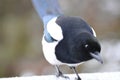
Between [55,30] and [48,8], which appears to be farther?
[48,8]

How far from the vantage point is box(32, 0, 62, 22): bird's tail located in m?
2.89

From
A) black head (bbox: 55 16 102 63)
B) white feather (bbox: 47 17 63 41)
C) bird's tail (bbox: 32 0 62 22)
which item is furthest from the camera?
bird's tail (bbox: 32 0 62 22)

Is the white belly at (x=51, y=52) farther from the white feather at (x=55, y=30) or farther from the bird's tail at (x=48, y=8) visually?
the bird's tail at (x=48, y=8)

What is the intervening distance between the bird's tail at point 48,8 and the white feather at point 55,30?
0.37ft

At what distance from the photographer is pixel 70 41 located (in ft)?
8.70

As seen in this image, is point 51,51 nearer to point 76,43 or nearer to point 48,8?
point 76,43

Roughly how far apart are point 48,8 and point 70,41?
0.31 metres

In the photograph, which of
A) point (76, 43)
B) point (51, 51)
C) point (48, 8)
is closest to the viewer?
point (76, 43)

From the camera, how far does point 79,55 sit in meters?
2.62

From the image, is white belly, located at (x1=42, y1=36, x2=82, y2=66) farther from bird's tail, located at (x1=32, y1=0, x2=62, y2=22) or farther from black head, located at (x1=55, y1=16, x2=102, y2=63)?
bird's tail, located at (x1=32, y1=0, x2=62, y2=22)

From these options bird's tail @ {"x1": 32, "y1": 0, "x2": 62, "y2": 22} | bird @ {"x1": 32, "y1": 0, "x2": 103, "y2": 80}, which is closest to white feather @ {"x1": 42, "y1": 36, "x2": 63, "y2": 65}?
bird @ {"x1": 32, "y1": 0, "x2": 103, "y2": 80}

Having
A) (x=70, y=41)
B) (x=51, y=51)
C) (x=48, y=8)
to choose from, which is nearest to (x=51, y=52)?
(x=51, y=51)

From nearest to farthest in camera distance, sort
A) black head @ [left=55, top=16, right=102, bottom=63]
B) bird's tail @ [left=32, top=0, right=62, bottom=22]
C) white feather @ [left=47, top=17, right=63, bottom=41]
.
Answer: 1. black head @ [left=55, top=16, right=102, bottom=63]
2. white feather @ [left=47, top=17, right=63, bottom=41]
3. bird's tail @ [left=32, top=0, right=62, bottom=22]

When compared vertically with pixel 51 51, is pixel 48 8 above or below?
Answer: above
